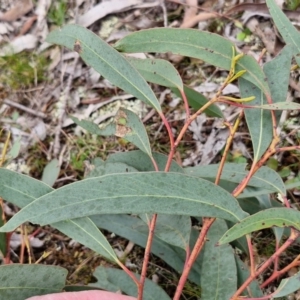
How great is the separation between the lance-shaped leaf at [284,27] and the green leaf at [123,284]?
0.74 m

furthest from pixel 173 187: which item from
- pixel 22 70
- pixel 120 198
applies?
pixel 22 70

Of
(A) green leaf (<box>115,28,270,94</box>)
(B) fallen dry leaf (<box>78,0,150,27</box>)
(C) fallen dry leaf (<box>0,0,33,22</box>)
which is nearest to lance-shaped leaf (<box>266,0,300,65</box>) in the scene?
(A) green leaf (<box>115,28,270,94</box>)

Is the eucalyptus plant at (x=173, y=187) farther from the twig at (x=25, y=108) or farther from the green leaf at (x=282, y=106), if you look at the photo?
the twig at (x=25, y=108)

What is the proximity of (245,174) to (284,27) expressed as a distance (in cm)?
38

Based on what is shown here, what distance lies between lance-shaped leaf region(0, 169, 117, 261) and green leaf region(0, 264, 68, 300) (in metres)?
0.11

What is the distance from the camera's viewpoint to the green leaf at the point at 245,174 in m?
1.20

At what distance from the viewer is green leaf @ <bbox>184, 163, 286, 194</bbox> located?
1204 millimetres

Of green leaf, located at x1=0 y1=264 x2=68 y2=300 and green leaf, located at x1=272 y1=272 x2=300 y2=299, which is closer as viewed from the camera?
green leaf, located at x1=272 y1=272 x2=300 y2=299

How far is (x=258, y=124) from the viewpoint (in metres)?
1.18

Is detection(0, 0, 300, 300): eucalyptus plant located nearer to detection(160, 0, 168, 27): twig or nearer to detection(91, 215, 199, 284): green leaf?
detection(91, 215, 199, 284): green leaf

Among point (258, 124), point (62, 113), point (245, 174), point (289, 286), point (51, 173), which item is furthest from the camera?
point (62, 113)

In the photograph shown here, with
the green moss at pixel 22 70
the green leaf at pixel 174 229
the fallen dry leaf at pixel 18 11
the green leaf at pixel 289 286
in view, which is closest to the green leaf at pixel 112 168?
the green leaf at pixel 174 229

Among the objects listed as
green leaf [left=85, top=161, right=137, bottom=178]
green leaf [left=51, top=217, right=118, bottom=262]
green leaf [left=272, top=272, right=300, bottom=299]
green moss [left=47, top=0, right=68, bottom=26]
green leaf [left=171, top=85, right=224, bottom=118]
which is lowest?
green leaf [left=272, top=272, right=300, bottom=299]

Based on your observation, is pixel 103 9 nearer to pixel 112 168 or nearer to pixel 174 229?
pixel 112 168
